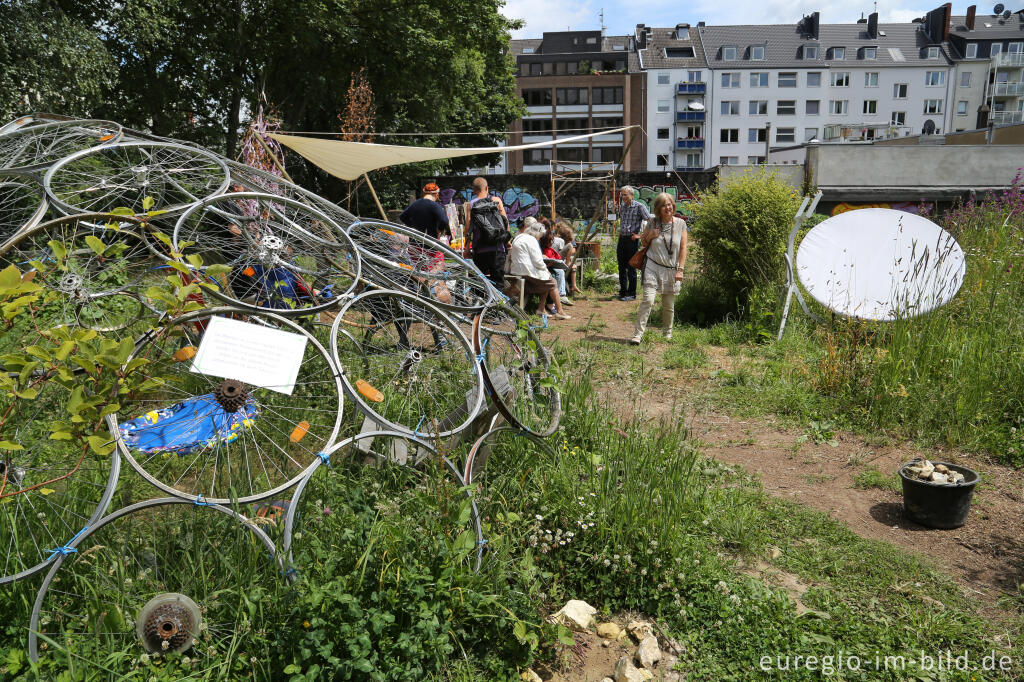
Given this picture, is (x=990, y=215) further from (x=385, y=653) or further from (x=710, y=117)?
(x=710, y=117)

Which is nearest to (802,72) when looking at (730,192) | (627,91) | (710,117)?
(710,117)

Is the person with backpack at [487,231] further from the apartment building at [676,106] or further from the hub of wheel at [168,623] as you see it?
the apartment building at [676,106]

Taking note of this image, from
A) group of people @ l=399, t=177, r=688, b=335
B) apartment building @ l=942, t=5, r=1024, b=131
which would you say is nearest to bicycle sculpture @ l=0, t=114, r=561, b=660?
group of people @ l=399, t=177, r=688, b=335

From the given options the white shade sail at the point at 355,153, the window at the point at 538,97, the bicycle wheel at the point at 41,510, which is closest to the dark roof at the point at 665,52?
the window at the point at 538,97

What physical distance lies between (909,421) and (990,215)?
4.58 meters

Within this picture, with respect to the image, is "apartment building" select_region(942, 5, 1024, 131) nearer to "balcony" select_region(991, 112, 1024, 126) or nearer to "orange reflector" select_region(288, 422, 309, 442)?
"balcony" select_region(991, 112, 1024, 126)

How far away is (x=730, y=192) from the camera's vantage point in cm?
916

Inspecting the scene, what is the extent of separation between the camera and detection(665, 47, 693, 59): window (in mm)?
67375

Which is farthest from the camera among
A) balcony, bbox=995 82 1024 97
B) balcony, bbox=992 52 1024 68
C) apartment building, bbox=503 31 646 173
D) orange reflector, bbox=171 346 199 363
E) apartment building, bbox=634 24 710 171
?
apartment building, bbox=503 31 646 173

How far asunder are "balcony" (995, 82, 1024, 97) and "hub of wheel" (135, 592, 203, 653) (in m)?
82.3

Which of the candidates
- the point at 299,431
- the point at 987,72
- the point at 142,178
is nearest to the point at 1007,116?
the point at 987,72

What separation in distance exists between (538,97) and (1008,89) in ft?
148

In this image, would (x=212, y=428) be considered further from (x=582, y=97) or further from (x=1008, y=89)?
(x=1008, y=89)

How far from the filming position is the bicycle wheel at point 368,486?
8.81 feet
